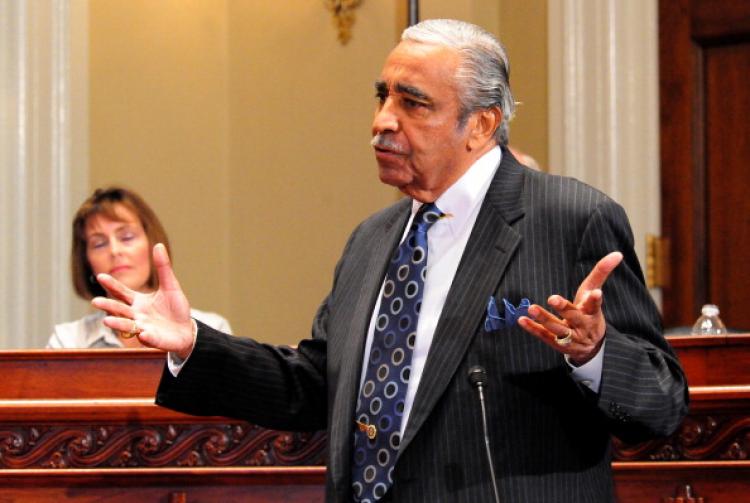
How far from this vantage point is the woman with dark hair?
412 cm

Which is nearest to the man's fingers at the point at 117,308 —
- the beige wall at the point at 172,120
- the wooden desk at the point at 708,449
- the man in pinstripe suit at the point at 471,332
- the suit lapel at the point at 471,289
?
the man in pinstripe suit at the point at 471,332

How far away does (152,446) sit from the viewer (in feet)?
9.29

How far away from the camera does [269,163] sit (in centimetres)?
570

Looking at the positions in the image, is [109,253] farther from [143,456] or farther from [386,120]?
[386,120]

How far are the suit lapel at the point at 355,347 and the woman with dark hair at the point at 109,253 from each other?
1.79 metres

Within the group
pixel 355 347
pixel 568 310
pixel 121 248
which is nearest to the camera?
pixel 568 310

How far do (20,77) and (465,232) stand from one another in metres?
2.96

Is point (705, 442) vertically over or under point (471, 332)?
under

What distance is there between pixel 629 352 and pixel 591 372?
0.22 ft

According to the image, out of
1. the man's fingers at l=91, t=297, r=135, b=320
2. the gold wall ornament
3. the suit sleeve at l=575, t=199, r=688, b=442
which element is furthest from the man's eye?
the gold wall ornament

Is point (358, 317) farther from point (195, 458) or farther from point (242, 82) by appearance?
point (242, 82)

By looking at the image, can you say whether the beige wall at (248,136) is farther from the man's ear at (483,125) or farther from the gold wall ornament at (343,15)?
the man's ear at (483,125)

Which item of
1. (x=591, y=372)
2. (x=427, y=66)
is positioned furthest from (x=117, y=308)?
(x=591, y=372)

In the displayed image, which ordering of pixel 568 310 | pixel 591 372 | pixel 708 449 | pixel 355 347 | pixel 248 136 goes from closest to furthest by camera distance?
pixel 568 310, pixel 591 372, pixel 355 347, pixel 708 449, pixel 248 136
